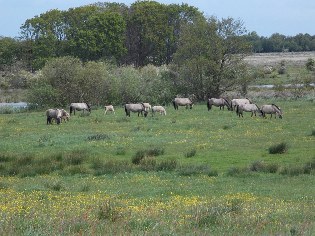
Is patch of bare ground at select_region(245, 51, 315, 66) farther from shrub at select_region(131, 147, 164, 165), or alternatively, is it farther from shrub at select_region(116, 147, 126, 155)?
shrub at select_region(131, 147, 164, 165)

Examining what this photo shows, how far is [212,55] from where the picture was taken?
2532 inches

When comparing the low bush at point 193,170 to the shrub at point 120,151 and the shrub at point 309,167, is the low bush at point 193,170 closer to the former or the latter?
the shrub at point 309,167

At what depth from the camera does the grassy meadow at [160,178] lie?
958 centimetres

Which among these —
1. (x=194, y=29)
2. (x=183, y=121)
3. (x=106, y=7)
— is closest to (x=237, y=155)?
(x=183, y=121)

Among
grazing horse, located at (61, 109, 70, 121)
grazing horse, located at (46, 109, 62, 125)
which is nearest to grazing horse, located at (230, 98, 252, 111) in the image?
grazing horse, located at (61, 109, 70, 121)

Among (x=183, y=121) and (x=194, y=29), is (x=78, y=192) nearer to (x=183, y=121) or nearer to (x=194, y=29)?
(x=183, y=121)

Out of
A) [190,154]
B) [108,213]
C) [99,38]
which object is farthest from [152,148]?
[99,38]

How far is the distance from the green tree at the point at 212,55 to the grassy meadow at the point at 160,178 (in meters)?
23.3

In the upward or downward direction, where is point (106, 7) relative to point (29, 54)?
upward

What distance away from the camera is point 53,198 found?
615 inches

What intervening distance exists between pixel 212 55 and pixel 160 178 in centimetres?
4514

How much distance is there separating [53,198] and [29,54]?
8480cm

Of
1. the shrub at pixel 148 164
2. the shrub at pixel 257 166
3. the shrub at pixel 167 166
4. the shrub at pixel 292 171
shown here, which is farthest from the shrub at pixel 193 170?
the shrub at pixel 292 171

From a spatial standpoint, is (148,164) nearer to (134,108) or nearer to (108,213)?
(108,213)
